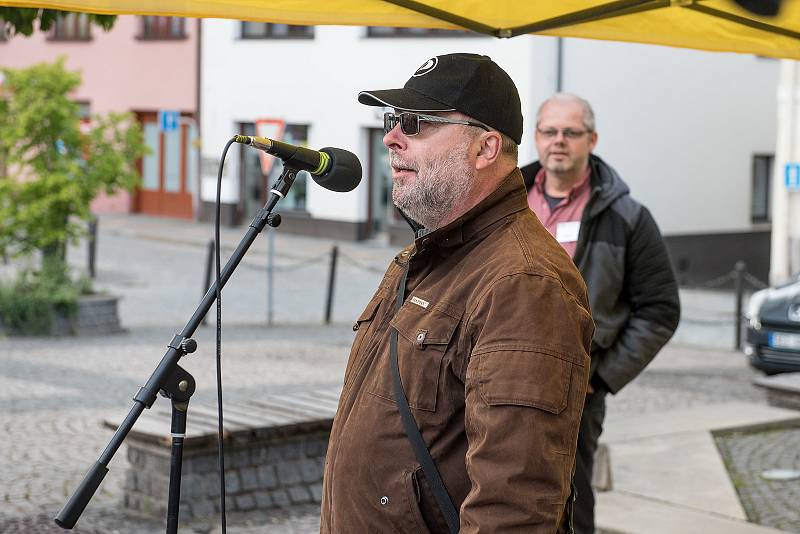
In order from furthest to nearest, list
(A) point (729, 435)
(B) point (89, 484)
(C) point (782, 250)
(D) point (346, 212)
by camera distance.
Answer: (D) point (346, 212)
(C) point (782, 250)
(A) point (729, 435)
(B) point (89, 484)

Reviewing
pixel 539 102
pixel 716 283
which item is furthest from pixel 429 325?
pixel 539 102

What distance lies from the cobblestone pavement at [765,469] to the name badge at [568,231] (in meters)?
2.29

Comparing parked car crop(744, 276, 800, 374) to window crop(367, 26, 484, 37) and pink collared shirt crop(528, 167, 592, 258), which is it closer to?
pink collared shirt crop(528, 167, 592, 258)

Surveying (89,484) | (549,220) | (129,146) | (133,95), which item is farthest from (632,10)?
(133,95)

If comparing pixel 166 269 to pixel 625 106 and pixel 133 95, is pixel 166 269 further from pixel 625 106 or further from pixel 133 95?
pixel 133 95

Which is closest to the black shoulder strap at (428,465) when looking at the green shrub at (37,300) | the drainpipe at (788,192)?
the green shrub at (37,300)

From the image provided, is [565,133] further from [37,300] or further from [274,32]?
[274,32]

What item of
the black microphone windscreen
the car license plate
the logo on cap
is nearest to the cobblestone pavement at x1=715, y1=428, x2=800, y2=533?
the car license plate

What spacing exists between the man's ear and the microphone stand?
1.92ft

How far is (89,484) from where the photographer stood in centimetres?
304

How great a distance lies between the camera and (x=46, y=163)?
1358 centimetres

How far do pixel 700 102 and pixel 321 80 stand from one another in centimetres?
751

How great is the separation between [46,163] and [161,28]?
17.7m

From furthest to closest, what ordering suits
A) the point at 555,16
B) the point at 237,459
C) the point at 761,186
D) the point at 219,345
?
1. the point at 761,186
2. the point at 237,459
3. the point at 555,16
4. the point at 219,345
